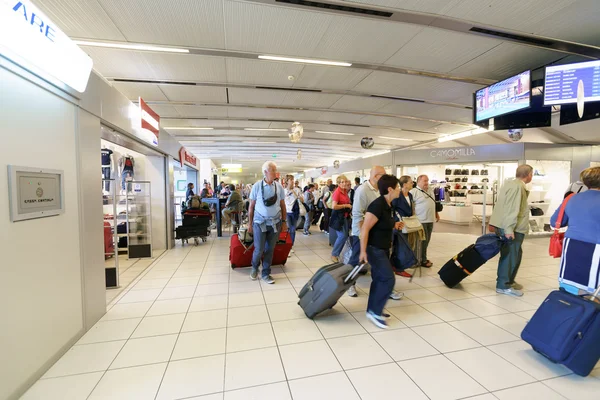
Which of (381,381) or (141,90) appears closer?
(381,381)

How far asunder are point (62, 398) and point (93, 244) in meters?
1.42

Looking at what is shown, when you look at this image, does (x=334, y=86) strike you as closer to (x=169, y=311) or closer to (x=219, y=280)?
(x=219, y=280)

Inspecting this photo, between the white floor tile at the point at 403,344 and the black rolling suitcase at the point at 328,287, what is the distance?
0.51 metres

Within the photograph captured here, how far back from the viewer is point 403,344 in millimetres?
2254

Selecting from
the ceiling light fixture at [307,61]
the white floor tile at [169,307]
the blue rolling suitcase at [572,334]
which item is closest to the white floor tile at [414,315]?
the blue rolling suitcase at [572,334]

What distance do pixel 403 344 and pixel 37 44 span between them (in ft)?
11.9

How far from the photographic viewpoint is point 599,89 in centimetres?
316

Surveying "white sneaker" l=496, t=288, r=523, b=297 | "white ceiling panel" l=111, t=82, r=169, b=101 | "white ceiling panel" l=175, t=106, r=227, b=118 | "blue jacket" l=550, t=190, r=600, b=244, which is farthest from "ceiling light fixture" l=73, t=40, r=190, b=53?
"white sneaker" l=496, t=288, r=523, b=297

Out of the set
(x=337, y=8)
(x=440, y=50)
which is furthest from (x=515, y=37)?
(x=337, y=8)

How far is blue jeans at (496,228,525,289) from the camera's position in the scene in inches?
129

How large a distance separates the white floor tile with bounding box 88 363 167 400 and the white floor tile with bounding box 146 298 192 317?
92cm

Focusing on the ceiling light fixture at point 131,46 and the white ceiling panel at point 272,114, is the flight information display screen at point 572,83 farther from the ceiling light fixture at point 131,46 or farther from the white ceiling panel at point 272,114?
the ceiling light fixture at point 131,46

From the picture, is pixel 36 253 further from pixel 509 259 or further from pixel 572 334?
pixel 509 259

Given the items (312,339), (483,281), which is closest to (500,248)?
(483,281)
